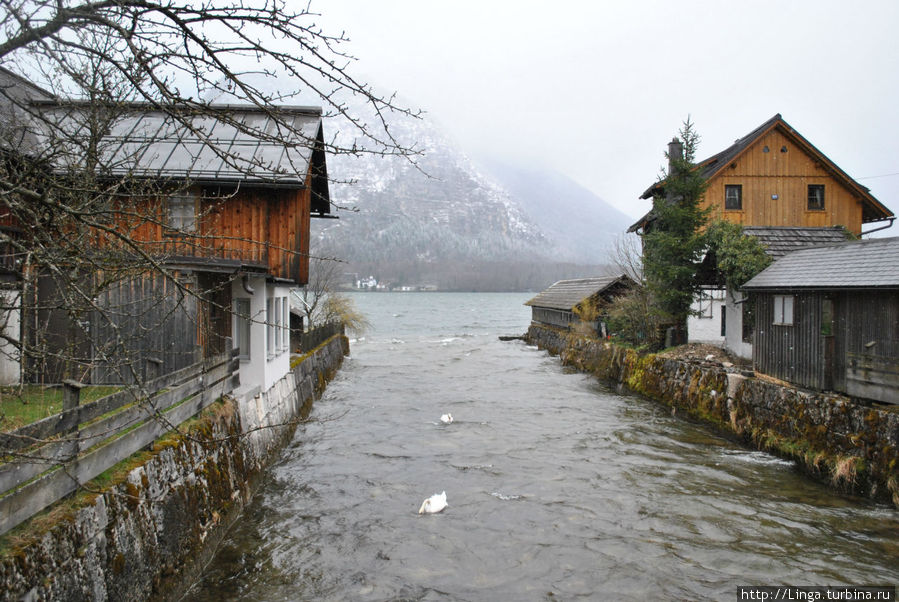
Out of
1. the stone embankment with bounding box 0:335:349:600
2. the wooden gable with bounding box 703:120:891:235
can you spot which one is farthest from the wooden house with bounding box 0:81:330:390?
the wooden gable with bounding box 703:120:891:235

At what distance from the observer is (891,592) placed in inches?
322

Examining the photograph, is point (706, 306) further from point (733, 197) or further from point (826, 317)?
point (826, 317)

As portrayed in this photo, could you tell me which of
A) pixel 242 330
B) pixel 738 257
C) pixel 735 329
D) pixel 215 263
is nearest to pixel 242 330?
pixel 242 330

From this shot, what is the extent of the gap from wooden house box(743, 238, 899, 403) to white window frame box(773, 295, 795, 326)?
3cm

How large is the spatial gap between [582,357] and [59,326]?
24.4 m

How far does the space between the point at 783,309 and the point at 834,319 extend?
6.18ft

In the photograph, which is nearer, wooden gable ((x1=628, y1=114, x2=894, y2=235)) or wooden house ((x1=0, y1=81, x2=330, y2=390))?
wooden house ((x1=0, y1=81, x2=330, y2=390))

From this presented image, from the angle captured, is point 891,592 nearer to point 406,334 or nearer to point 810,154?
point 810,154

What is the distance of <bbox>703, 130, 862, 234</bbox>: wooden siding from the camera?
92.1ft

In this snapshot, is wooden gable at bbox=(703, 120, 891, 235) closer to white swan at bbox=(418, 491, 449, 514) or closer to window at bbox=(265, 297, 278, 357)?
window at bbox=(265, 297, 278, 357)

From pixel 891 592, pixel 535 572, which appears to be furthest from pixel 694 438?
pixel 535 572

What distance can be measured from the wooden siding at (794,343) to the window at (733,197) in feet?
39.2

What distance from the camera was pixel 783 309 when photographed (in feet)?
53.8

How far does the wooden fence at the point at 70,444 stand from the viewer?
4.92m
